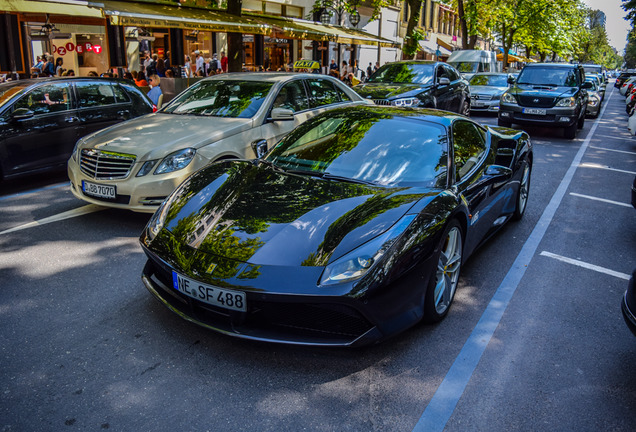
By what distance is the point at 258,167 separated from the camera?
433 cm

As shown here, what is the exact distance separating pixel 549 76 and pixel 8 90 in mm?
12528

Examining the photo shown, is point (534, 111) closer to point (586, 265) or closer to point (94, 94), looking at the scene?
point (586, 265)

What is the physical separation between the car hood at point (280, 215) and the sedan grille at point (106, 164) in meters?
1.74

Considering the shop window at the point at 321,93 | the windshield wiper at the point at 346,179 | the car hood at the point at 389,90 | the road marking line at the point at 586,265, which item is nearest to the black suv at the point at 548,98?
the car hood at the point at 389,90

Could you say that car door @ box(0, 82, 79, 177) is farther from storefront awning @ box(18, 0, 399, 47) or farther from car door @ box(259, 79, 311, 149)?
storefront awning @ box(18, 0, 399, 47)

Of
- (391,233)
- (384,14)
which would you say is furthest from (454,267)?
(384,14)

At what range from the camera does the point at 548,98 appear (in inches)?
526

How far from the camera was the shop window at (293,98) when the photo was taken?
715 cm

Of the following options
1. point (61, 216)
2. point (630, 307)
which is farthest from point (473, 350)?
point (61, 216)

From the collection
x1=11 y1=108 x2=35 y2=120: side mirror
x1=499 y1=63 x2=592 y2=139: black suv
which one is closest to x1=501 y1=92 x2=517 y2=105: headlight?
x1=499 y1=63 x2=592 y2=139: black suv

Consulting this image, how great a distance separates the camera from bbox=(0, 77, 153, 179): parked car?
724cm

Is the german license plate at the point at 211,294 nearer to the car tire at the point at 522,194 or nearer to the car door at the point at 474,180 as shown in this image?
the car door at the point at 474,180

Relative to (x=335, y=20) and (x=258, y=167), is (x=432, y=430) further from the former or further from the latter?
(x=335, y=20)

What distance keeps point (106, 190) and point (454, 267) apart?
11.7 ft
